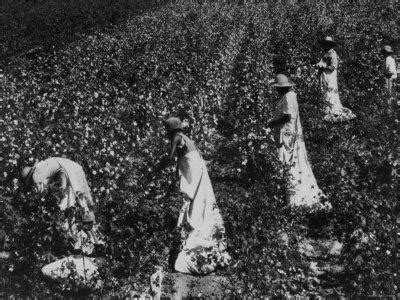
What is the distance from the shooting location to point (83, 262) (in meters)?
3.35

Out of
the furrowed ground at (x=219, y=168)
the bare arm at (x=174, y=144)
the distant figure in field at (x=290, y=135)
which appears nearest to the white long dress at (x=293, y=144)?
Answer: the distant figure in field at (x=290, y=135)

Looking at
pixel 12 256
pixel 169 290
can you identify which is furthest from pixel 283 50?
pixel 12 256

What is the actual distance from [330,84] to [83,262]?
21.3 feet

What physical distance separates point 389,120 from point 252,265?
3.18 metres

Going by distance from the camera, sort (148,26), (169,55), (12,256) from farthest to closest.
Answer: (148,26)
(169,55)
(12,256)

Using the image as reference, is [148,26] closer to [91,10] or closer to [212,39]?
[212,39]

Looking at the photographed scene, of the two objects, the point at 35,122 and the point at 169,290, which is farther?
the point at 35,122

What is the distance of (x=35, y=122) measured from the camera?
639cm

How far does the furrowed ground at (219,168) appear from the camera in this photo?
367cm

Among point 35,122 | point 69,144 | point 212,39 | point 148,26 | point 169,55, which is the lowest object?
point 69,144

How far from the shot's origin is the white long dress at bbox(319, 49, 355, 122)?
8.32m

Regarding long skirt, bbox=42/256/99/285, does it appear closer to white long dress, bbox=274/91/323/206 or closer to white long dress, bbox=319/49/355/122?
white long dress, bbox=274/91/323/206

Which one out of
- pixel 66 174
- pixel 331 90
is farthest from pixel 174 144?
pixel 331 90

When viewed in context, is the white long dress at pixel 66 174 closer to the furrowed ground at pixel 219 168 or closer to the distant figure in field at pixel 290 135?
the furrowed ground at pixel 219 168
